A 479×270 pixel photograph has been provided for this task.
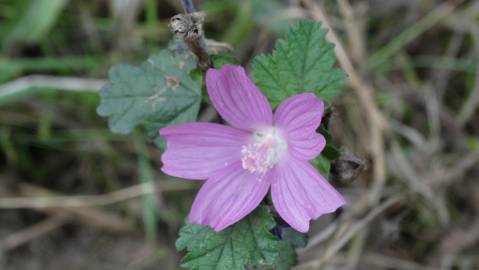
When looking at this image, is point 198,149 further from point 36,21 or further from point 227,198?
point 36,21

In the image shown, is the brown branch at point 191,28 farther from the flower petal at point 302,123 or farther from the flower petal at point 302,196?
the flower petal at point 302,196

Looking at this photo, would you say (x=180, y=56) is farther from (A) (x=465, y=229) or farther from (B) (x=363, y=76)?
(A) (x=465, y=229)

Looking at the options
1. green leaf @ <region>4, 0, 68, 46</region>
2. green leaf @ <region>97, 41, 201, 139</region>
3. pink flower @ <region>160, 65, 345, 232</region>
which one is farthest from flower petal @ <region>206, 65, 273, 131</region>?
green leaf @ <region>4, 0, 68, 46</region>

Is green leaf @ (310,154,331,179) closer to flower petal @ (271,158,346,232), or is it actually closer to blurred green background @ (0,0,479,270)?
flower petal @ (271,158,346,232)

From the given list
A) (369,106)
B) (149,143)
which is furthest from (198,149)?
(149,143)

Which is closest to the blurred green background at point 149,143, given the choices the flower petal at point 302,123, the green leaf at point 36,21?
the green leaf at point 36,21
